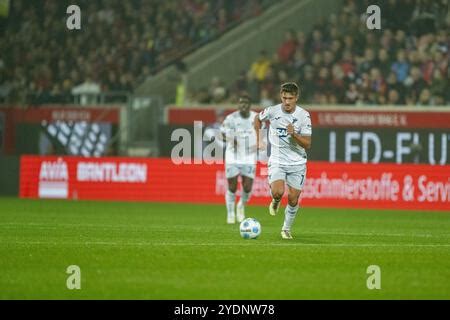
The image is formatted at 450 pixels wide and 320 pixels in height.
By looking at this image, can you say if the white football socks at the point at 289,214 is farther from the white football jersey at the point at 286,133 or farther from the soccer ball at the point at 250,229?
the white football jersey at the point at 286,133

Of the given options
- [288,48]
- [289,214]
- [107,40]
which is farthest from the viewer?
[107,40]

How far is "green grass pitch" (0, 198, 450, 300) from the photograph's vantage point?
11.6 meters

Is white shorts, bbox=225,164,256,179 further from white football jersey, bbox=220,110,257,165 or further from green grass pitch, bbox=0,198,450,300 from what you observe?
green grass pitch, bbox=0,198,450,300

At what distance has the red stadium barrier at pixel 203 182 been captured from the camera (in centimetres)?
2736

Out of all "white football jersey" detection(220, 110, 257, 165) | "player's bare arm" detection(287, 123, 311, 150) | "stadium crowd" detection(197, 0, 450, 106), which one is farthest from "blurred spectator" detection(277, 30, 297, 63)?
"player's bare arm" detection(287, 123, 311, 150)

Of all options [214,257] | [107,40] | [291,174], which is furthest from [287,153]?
[107,40]

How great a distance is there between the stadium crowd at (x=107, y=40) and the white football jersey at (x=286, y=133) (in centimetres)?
1850

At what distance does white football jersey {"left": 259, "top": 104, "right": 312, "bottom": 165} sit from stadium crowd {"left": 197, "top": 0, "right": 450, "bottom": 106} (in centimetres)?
1347

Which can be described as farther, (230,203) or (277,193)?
(230,203)

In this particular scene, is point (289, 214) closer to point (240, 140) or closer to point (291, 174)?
point (291, 174)

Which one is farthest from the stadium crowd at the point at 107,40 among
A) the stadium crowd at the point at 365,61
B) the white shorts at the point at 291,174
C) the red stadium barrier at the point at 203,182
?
the white shorts at the point at 291,174

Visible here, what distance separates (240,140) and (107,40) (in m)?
15.3

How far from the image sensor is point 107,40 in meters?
35.9

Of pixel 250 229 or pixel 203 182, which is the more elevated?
pixel 203 182
